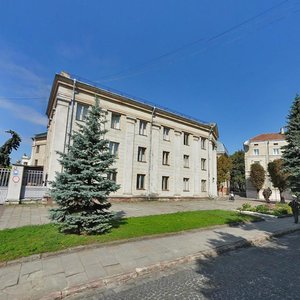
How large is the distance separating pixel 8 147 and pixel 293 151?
1202 inches

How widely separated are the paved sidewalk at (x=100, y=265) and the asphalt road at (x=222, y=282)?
0.91ft

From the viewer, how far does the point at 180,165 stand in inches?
1030

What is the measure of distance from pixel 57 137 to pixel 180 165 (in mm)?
14298

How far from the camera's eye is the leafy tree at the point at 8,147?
25.4m

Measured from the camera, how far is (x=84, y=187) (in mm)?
7566

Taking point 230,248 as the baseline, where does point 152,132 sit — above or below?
above

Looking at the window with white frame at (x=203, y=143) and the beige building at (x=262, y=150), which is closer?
A: the window with white frame at (x=203, y=143)

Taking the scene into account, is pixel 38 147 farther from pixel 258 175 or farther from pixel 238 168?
pixel 238 168

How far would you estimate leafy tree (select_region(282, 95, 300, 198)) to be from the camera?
18.7 metres

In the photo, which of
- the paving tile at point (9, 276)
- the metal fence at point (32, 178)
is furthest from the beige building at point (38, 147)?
the paving tile at point (9, 276)

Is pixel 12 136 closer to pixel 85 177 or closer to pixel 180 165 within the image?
pixel 180 165

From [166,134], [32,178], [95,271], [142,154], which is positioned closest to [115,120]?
[142,154]

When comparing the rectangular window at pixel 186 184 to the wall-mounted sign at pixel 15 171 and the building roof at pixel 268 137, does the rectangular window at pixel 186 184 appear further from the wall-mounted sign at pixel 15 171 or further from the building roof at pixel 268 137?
the building roof at pixel 268 137

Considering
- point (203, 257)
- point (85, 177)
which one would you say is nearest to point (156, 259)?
point (203, 257)
